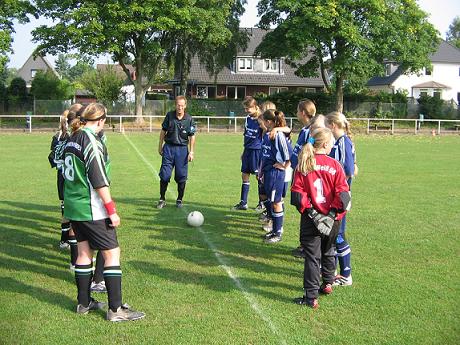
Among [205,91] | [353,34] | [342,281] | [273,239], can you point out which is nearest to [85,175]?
[342,281]

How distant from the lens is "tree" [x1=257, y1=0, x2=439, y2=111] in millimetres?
34719

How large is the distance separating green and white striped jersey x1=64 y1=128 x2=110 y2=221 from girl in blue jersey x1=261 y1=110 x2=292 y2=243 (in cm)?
327

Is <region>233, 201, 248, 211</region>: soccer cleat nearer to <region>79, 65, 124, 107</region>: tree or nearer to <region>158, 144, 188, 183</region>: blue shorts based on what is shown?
<region>158, 144, 188, 183</region>: blue shorts

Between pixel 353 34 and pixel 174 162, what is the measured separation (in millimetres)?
27303

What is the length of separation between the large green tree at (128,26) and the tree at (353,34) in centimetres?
489

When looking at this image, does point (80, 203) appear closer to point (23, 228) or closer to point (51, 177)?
point (23, 228)

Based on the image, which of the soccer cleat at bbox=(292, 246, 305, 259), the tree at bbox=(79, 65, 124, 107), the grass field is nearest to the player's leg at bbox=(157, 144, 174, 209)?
the grass field

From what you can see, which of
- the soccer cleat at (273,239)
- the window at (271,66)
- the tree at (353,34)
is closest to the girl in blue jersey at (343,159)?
the soccer cleat at (273,239)

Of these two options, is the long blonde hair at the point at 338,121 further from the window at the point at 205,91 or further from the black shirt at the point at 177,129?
the window at the point at 205,91

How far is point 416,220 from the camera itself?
359 inches

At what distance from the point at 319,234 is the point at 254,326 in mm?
1137

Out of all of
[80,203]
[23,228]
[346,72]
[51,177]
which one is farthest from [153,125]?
[80,203]

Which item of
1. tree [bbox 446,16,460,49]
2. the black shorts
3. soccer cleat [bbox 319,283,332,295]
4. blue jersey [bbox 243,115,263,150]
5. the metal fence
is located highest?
tree [bbox 446,16,460,49]

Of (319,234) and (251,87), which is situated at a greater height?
(251,87)
